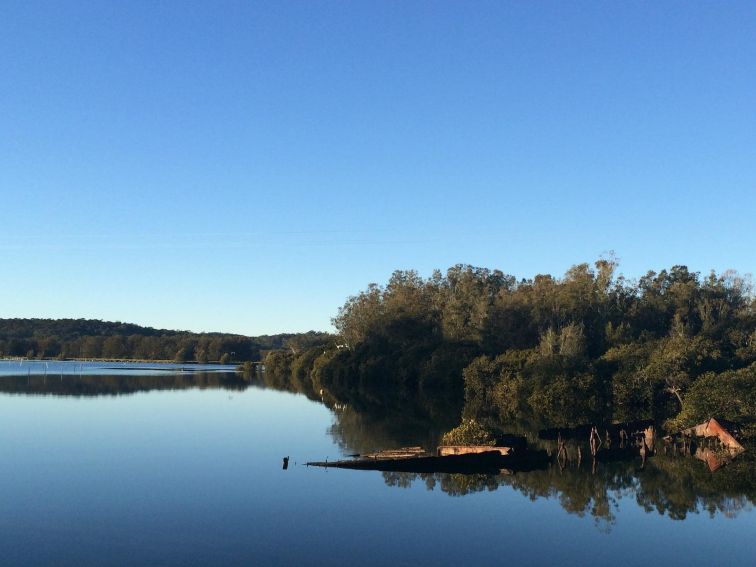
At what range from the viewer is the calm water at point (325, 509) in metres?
24.8

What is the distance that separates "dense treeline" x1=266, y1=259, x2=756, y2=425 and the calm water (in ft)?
67.0

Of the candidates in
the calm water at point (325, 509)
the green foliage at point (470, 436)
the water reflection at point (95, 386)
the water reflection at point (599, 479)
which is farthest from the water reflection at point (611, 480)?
the water reflection at point (95, 386)

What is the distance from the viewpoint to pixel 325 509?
30656 millimetres

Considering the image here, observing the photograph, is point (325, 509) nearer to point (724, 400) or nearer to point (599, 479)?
point (599, 479)

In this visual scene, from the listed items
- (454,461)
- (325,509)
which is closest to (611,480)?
(454,461)

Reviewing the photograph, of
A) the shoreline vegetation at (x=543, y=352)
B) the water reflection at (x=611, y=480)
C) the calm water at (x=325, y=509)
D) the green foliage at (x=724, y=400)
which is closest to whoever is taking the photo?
the calm water at (x=325, y=509)

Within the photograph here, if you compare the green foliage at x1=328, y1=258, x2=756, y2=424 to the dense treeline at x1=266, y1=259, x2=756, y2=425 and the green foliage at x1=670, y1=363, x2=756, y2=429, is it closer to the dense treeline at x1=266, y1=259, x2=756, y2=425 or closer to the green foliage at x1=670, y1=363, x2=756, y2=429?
the dense treeline at x1=266, y1=259, x2=756, y2=425

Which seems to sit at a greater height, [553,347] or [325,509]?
[553,347]

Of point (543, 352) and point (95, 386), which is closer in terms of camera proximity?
point (543, 352)

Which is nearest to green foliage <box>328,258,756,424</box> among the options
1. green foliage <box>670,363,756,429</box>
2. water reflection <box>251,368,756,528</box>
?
green foliage <box>670,363,756,429</box>

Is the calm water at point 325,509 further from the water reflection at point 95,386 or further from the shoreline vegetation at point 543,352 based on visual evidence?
the water reflection at point 95,386

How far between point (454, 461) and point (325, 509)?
36.1 feet

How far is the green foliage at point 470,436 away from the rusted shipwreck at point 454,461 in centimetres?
105

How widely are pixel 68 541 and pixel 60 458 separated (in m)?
18.9
